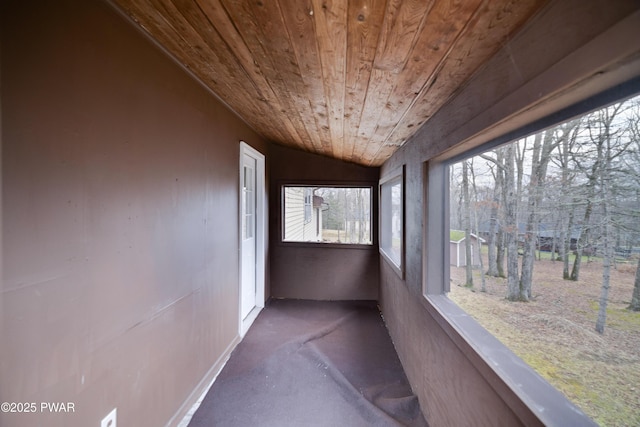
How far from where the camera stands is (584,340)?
0.75 meters

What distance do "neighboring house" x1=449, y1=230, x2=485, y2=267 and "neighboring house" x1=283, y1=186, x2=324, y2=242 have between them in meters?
3.04

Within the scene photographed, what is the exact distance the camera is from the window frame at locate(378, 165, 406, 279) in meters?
2.54

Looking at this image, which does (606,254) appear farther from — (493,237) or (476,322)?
(476,322)

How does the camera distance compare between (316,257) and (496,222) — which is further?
(316,257)

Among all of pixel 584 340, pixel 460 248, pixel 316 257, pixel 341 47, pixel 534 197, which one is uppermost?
pixel 341 47

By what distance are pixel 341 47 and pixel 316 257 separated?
347cm

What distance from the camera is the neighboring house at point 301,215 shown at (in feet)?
15.0

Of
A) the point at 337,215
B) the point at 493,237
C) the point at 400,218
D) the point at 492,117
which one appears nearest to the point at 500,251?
the point at 493,237

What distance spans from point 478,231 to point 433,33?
0.97m

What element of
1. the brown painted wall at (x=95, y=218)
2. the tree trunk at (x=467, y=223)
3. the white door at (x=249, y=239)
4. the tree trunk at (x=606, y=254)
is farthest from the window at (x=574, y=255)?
the white door at (x=249, y=239)

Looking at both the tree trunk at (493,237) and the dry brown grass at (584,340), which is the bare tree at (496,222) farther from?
the dry brown grass at (584,340)

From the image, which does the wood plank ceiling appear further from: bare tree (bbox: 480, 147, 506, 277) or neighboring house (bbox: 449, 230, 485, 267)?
neighboring house (bbox: 449, 230, 485, 267)

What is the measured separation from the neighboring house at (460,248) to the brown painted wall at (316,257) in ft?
8.17

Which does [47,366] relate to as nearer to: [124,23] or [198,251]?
[198,251]
